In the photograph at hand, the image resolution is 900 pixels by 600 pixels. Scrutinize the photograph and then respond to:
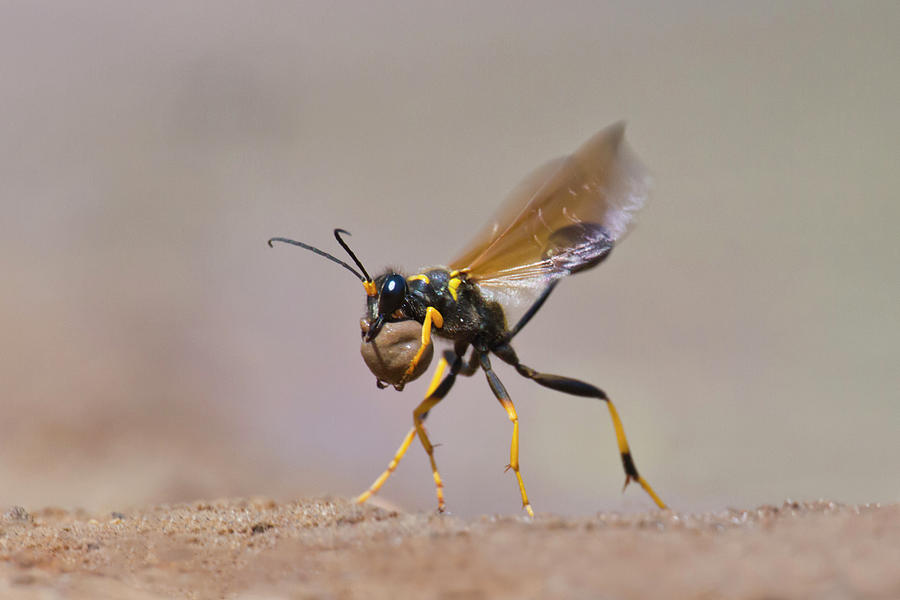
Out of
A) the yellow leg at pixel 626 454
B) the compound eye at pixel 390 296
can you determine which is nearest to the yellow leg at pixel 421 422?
the compound eye at pixel 390 296

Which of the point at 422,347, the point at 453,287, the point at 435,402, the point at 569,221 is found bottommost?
the point at 435,402

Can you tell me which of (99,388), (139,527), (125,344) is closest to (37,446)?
(99,388)

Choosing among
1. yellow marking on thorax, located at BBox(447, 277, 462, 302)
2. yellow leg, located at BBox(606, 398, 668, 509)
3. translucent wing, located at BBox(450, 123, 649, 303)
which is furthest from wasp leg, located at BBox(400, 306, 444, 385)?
yellow leg, located at BBox(606, 398, 668, 509)

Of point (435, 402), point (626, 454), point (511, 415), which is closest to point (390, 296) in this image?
point (435, 402)

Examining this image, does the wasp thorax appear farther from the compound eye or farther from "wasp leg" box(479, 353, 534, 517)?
"wasp leg" box(479, 353, 534, 517)

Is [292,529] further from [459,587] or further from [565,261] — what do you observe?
[565,261]

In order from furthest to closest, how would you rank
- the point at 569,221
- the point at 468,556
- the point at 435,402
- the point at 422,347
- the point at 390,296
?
the point at 569,221, the point at 435,402, the point at 390,296, the point at 422,347, the point at 468,556

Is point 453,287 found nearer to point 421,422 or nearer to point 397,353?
point 397,353
